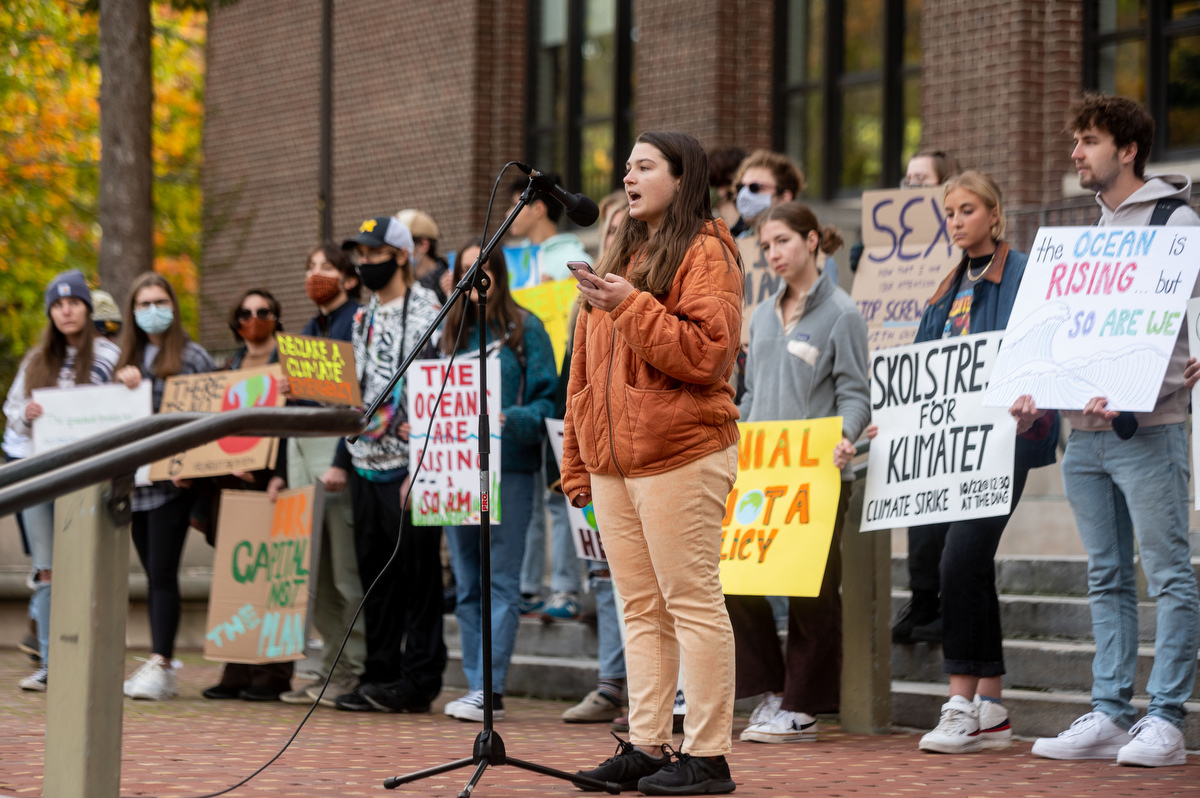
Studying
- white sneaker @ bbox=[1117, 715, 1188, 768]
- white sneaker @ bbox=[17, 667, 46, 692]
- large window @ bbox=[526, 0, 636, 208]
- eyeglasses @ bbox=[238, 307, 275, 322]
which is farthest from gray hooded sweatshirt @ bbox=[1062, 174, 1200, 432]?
large window @ bbox=[526, 0, 636, 208]

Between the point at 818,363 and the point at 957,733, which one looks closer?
the point at 957,733

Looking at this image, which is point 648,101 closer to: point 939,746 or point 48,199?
point 939,746

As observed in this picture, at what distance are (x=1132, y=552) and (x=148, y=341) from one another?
5.68m

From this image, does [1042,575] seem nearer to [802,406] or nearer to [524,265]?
[802,406]

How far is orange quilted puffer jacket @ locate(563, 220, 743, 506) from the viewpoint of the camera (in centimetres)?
473

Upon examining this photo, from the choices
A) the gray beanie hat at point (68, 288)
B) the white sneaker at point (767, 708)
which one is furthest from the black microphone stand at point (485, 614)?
the gray beanie hat at point (68, 288)

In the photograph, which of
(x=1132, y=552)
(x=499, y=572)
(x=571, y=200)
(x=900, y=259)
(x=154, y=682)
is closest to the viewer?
(x=571, y=200)

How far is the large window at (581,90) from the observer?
1552cm

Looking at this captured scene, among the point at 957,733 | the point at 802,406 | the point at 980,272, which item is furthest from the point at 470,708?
the point at 980,272

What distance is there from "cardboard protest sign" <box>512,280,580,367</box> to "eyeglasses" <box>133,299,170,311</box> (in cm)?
225

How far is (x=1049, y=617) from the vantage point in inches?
283

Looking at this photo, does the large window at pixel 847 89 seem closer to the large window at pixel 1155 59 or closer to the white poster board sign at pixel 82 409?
the large window at pixel 1155 59

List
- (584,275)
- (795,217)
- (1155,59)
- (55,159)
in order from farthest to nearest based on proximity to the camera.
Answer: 1. (55,159)
2. (1155,59)
3. (795,217)
4. (584,275)

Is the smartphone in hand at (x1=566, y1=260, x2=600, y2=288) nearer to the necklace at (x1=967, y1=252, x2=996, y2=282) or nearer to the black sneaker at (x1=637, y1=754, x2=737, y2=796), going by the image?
the black sneaker at (x1=637, y1=754, x2=737, y2=796)
